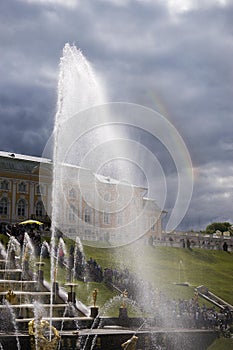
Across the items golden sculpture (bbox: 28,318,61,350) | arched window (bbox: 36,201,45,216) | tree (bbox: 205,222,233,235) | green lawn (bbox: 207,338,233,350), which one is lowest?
green lawn (bbox: 207,338,233,350)

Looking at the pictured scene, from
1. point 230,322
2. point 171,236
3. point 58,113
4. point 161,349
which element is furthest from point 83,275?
point 171,236

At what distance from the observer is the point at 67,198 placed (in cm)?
7144

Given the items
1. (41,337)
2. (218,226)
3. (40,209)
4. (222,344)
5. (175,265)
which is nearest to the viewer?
(41,337)

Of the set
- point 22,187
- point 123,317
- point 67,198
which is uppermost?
point 22,187

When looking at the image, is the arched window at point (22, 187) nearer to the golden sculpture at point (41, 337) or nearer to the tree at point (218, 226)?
the golden sculpture at point (41, 337)

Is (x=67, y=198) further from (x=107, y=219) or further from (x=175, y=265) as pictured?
(x=175, y=265)

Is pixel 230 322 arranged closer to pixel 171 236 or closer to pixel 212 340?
pixel 212 340

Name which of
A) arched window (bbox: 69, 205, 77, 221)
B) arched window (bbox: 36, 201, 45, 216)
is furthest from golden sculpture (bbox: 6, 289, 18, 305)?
arched window (bbox: 36, 201, 45, 216)

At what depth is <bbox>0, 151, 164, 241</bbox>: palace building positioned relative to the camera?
225 ft

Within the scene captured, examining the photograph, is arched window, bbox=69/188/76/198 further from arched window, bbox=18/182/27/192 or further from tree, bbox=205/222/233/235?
tree, bbox=205/222/233/235

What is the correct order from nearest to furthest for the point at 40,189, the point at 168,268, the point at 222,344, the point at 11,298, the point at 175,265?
the point at 222,344, the point at 11,298, the point at 168,268, the point at 175,265, the point at 40,189

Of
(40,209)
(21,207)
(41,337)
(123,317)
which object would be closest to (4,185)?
(21,207)

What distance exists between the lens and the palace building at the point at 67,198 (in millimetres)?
68500

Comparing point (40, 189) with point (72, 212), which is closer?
point (40, 189)
